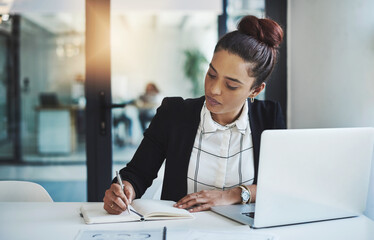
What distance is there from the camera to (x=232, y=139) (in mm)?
1803

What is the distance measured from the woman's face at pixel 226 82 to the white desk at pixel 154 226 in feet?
1.55

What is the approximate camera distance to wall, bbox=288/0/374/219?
2.00 metres

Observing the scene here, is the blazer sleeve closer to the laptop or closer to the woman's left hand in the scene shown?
the woman's left hand

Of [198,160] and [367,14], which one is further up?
[367,14]

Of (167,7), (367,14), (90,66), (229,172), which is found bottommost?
(229,172)

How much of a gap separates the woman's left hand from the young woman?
59 millimetres

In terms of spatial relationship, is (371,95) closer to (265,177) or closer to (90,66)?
(265,177)

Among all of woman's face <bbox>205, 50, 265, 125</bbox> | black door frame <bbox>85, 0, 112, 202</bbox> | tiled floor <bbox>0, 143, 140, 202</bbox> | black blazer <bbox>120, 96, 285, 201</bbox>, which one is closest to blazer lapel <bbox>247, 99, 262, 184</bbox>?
black blazer <bbox>120, 96, 285, 201</bbox>

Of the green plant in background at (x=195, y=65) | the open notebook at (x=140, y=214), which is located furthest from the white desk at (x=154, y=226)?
the green plant in background at (x=195, y=65)

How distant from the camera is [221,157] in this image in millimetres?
1770

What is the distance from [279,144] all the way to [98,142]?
1784mm

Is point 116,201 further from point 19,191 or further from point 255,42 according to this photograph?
point 255,42

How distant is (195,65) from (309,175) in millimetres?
1912

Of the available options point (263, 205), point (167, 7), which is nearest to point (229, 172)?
point (263, 205)
